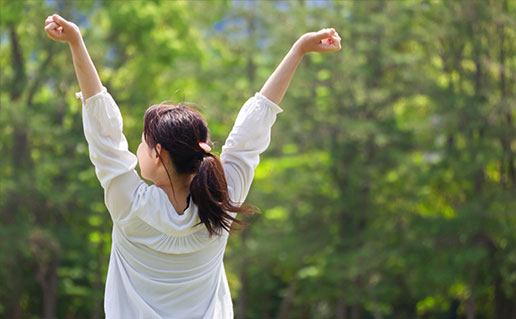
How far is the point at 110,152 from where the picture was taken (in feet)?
6.01

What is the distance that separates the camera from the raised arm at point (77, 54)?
5.98 ft

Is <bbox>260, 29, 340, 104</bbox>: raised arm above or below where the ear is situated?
above

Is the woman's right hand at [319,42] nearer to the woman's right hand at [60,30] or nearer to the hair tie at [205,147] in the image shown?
the hair tie at [205,147]

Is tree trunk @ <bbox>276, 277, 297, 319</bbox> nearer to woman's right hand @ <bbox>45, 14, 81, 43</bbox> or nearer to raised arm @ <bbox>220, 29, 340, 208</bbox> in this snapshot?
raised arm @ <bbox>220, 29, 340, 208</bbox>

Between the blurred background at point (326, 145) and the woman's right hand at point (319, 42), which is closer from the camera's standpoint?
the woman's right hand at point (319, 42)

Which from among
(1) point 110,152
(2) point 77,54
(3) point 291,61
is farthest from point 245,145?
(2) point 77,54

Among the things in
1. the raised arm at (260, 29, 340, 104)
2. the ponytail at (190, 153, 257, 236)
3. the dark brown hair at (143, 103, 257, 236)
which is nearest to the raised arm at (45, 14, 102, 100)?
the dark brown hair at (143, 103, 257, 236)

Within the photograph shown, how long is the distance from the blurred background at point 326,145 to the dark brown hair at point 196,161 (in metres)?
12.4

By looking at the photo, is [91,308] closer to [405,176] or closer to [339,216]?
[339,216]

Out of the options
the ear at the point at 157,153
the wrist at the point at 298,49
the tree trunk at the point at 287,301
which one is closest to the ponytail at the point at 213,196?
the ear at the point at 157,153

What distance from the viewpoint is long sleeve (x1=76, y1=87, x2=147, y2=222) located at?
1.82 meters

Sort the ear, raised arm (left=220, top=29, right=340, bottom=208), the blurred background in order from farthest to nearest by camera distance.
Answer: the blurred background
raised arm (left=220, top=29, right=340, bottom=208)
the ear

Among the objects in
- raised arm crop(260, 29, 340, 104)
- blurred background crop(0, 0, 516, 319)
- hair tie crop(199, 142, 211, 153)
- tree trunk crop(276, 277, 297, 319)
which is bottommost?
tree trunk crop(276, 277, 297, 319)

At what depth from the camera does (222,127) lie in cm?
1759
